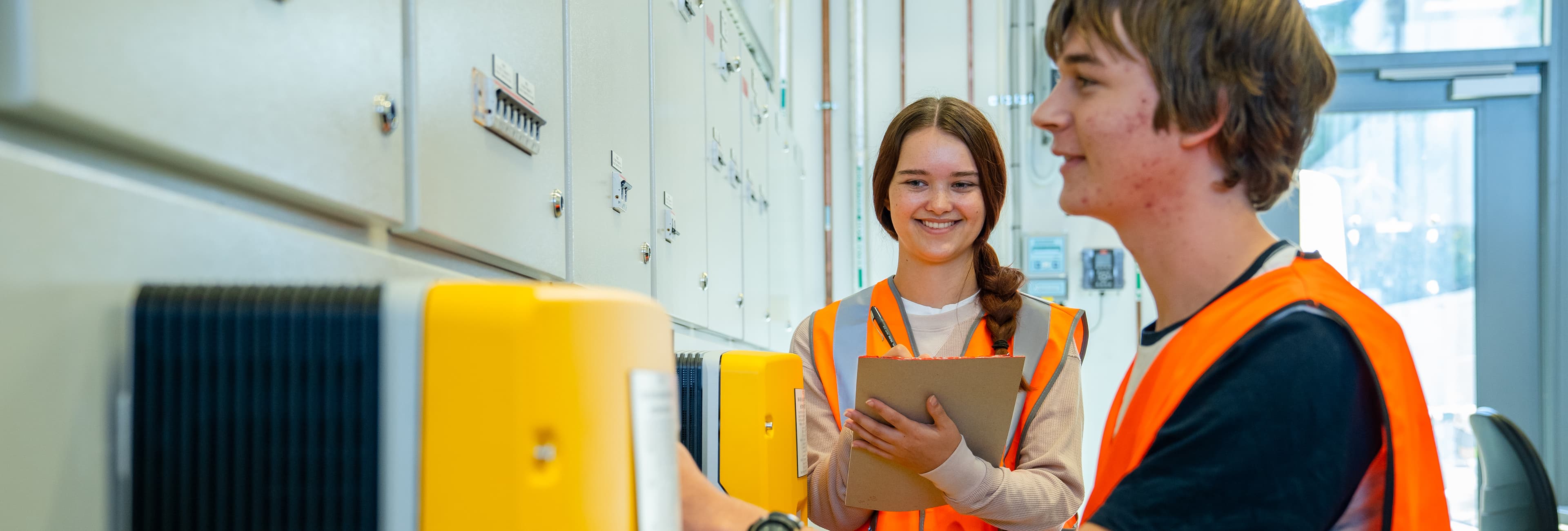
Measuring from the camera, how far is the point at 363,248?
86cm

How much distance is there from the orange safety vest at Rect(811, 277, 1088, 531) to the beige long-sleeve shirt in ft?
0.04

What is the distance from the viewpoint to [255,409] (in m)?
0.58

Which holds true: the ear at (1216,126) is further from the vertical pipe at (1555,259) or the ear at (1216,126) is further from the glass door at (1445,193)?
the vertical pipe at (1555,259)

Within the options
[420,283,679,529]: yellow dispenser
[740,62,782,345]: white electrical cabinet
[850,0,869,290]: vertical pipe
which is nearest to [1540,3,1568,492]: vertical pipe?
[850,0,869,290]: vertical pipe

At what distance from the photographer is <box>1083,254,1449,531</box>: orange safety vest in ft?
2.26

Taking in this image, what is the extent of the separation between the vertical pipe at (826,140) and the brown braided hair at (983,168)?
2819 mm

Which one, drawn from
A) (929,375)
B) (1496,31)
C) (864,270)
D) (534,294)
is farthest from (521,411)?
(1496,31)

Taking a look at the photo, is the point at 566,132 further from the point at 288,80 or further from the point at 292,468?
the point at 292,468

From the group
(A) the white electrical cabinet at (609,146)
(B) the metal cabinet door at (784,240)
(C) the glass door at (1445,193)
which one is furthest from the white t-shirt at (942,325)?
(C) the glass door at (1445,193)

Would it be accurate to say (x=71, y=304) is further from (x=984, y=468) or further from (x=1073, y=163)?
(x=984, y=468)

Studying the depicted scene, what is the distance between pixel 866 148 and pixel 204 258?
13.1ft

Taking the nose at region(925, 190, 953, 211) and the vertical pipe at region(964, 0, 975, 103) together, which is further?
the vertical pipe at region(964, 0, 975, 103)

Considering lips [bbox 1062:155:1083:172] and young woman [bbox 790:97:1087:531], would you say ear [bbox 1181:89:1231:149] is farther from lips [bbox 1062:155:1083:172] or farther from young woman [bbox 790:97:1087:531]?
young woman [bbox 790:97:1087:531]

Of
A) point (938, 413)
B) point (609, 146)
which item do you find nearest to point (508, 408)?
Answer: point (938, 413)
